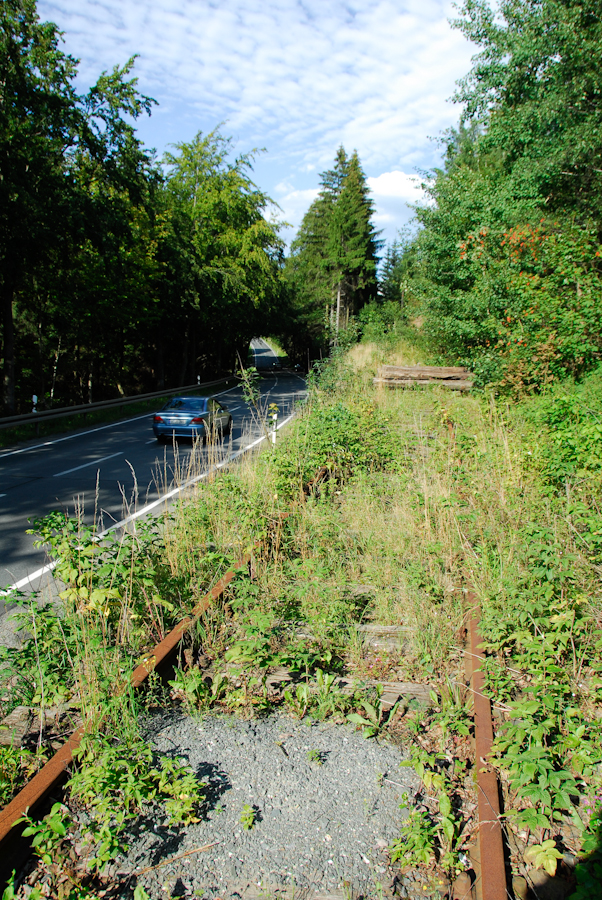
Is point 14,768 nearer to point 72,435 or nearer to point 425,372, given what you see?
point 72,435

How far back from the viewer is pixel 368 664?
13.4 ft

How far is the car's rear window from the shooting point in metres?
16.6

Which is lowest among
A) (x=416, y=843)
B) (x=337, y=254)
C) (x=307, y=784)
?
(x=307, y=784)

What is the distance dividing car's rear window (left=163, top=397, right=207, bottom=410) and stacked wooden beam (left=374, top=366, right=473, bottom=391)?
17.7 ft

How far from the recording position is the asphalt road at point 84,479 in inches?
264

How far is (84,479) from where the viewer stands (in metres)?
10.9

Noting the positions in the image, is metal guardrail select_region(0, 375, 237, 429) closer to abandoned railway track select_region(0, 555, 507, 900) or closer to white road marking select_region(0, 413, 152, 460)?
white road marking select_region(0, 413, 152, 460)

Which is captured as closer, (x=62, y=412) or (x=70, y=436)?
(x=70, y=436)

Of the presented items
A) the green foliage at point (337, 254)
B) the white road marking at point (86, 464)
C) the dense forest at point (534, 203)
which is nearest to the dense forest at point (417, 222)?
the dense forest at point (534, 203)

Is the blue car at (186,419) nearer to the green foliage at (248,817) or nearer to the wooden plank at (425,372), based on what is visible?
the wooden plank at (425,372)

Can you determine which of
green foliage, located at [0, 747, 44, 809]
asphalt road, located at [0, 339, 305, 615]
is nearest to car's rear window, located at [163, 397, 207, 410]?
asphalt road, located at [0, 339, 305, 615]

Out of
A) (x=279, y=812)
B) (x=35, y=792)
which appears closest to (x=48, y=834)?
(x=35, y=792)

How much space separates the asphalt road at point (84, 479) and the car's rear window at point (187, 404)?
3.68 ft

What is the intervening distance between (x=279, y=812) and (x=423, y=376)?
15737 millimetres
